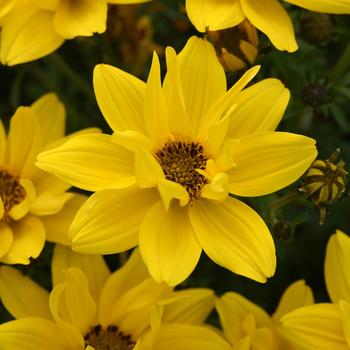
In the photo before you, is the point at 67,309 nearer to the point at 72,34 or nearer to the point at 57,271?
the point at 57,271

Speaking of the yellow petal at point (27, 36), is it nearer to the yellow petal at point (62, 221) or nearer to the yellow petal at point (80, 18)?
the yellow petal at point (80, 18)

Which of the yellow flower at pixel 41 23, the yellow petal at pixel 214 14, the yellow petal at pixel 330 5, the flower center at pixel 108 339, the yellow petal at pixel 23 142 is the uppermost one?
the yellow petal at pixel 330 5

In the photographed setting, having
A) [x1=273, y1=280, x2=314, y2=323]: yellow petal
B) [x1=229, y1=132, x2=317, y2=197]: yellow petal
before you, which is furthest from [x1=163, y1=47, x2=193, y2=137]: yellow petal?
[x1=273, y1=280, x2=314, y2=323]: yellow petal

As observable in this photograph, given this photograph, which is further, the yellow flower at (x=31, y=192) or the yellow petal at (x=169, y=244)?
the yellow flower at (x=31, y=192)

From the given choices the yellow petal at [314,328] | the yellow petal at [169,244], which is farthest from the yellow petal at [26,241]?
the yellow petal at [314,328]

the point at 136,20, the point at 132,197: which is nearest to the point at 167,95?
the point at 132,197

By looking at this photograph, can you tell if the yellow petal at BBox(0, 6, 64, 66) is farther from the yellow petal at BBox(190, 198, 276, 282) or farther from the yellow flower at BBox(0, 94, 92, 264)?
the yellow petal at BBox(190, 198, 276, 282)
